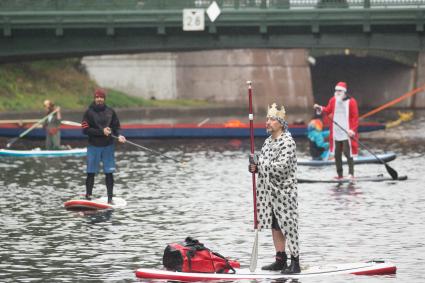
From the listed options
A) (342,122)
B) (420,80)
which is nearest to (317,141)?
(342,122)

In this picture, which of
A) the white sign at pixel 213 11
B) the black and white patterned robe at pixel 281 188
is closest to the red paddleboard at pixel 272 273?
the black and white patterned robe at pixel 281 188

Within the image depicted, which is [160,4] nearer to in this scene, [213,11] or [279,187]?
[213,11]

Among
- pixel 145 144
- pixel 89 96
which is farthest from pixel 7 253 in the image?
pixel 89 96

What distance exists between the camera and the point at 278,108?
1803 cm

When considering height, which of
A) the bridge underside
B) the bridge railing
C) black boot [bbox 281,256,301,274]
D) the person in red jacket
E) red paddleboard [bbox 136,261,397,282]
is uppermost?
the bridge railing

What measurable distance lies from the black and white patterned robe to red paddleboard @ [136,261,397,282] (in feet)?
1.18

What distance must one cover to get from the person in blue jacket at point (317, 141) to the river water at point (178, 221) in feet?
2.95

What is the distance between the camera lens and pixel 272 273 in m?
17.6

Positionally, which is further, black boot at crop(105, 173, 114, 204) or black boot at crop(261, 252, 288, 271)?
black boot at crop(105, 173, 114, 204)

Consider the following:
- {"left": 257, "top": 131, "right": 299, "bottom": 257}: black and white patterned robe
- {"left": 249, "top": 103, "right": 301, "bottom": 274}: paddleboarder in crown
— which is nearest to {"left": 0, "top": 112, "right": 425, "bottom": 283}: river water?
{"left": 249, "top": 103, "right": 301, "bottom": 274}: paddleboarder in crown

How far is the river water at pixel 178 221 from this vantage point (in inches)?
754

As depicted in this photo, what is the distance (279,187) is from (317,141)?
19866mm

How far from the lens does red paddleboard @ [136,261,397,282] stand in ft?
57.4

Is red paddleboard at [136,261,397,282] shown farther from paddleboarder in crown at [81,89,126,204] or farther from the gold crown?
paddleboarder in crown at [81,89,126,204]
